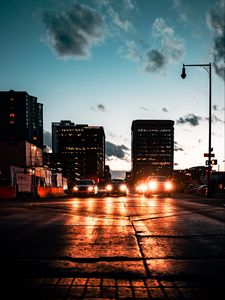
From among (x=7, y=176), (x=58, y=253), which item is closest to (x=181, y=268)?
(x=58, y=253)

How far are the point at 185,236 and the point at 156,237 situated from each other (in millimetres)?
720

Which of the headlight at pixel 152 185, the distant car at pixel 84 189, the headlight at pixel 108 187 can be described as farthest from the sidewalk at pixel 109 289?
the headlight at pixel 108 187

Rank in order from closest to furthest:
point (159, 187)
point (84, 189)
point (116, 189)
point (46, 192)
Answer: point (159, 187), point (84, 189), point (46, 192), point (116, 189)

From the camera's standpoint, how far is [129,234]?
27.7ft

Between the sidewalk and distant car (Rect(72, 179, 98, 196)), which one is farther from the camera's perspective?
distant car (Rect(72, 179, 98, 196))

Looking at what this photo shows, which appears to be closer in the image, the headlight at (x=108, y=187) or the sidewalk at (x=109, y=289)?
the sidewalk at (x=109, y=289)

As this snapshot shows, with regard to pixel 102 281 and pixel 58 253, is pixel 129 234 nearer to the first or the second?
pixel 58 253

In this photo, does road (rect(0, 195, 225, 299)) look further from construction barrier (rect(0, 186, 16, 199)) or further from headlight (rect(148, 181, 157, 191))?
headlight (rect(148, 181, 157, 191))

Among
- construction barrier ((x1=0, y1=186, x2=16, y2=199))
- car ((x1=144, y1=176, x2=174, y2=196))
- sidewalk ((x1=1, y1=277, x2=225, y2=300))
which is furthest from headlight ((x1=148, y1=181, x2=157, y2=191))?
sidewalk ((x1=1, y1=277, x2=225, y2=300))

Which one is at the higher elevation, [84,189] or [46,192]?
[84,189]

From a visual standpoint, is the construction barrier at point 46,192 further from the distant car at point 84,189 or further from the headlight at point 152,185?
the headlight at point 152,185

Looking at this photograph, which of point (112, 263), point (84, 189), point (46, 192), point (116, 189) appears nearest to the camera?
point (112, 263)

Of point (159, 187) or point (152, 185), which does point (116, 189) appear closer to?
point (152, 185)

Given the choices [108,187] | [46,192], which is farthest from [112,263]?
[108,187]
